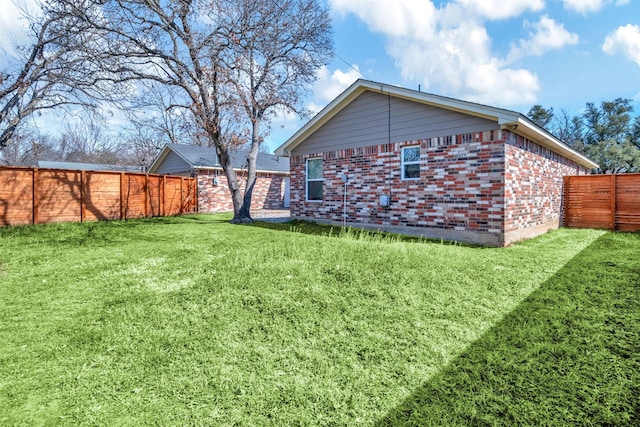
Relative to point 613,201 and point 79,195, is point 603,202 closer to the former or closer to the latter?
point 613,201

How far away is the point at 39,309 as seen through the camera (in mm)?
3715

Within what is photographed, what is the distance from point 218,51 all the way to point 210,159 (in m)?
9.28

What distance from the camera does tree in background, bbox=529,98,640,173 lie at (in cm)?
2333

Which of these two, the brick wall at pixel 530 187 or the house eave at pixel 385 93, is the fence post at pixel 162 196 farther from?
the brick wall at pixel 530 187

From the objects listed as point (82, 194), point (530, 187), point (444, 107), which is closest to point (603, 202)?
point (530, 187)

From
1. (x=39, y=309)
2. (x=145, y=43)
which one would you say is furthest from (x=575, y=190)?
(x=145, y=43)

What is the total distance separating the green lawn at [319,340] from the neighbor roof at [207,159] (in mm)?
13526

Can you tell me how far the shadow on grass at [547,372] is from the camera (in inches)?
83.6

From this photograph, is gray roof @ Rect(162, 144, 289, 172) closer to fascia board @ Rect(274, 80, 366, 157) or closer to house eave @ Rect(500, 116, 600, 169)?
fascia board @ Rect(274, 80, 366, 157)

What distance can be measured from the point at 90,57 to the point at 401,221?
11.1 meters

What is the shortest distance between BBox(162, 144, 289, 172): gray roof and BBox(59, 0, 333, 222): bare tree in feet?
17.3

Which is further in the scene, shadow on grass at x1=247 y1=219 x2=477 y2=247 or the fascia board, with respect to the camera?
the fascia board

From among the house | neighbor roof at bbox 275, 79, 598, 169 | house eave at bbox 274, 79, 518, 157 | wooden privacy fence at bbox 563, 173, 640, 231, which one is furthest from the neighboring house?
wooden privacy fence at bbox 563, 173, 640, 231

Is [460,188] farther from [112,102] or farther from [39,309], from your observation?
[112,102]
